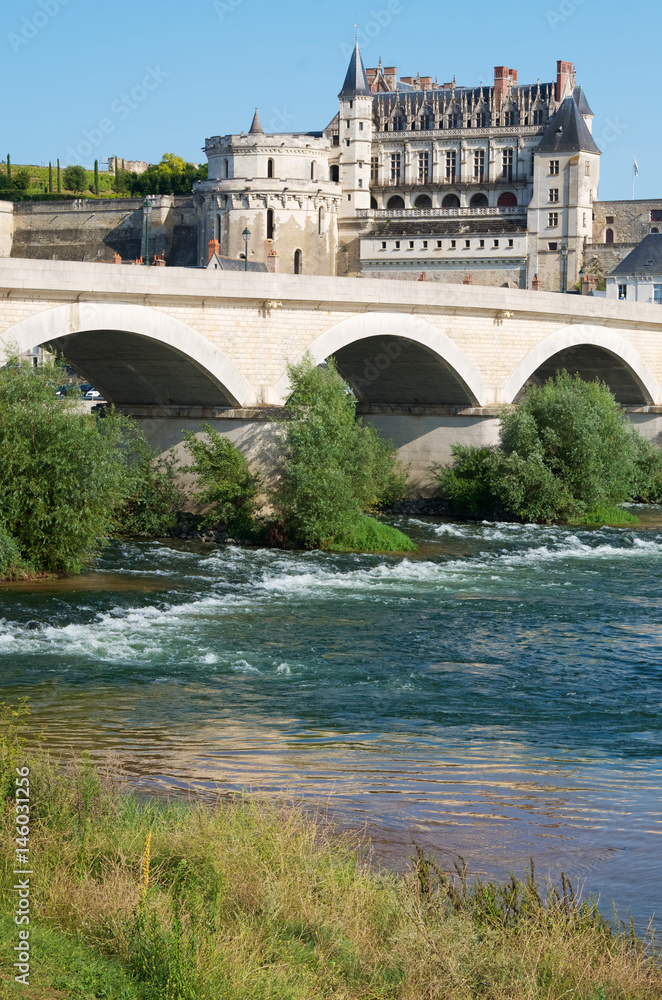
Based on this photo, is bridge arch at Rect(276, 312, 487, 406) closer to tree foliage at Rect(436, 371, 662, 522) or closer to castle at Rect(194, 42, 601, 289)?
tree foliage at Rect(436, 371, 662, 522)

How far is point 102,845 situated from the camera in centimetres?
670

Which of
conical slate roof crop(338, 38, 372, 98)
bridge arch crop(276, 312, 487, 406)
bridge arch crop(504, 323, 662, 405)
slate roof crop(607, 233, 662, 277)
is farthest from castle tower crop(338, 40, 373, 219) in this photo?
bridge arch crop(276, 312, 487, 406)

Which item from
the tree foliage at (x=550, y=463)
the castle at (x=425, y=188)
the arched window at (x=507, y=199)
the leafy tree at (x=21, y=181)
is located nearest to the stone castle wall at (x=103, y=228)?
the castle at (x=425, y=188)

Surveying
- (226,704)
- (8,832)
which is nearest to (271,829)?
(8,832)

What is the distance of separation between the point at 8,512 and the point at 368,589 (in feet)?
17.9

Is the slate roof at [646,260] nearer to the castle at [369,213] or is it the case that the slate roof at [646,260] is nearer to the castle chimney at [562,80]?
the castle at [369,213]

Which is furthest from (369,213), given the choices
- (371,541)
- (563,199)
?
(371,541)

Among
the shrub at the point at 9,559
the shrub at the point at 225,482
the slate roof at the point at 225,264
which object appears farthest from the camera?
the slate roof at the point at 225,264

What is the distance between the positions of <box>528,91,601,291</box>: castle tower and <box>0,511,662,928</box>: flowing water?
196ft

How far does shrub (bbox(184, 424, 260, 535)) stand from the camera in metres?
22.3

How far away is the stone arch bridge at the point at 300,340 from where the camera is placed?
801 inches

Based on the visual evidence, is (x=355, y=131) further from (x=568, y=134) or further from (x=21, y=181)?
(x=21, y=181)

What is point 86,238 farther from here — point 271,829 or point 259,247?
point 271,829

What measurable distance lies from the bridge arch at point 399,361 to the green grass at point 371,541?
360 cm
